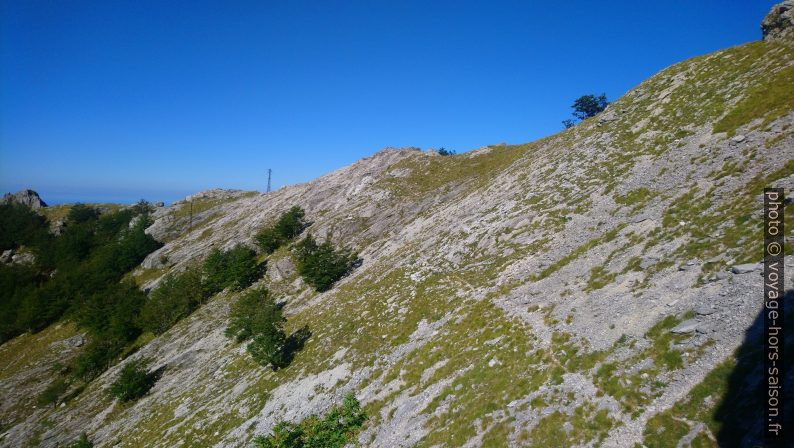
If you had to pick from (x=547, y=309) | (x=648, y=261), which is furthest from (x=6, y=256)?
(x=648, y=261)

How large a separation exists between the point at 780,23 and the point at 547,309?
40.0 m

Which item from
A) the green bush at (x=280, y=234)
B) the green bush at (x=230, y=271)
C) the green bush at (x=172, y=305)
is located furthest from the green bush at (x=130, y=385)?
the green bush at (x=280, y=234)

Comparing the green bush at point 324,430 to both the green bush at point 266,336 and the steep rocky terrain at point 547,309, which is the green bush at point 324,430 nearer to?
the steep rocky terrain at point 547,309

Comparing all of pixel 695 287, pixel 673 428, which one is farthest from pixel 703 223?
pixel 673 428

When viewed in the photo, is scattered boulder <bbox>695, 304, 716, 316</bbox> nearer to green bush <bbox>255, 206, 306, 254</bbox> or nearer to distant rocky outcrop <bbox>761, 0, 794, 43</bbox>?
distant rocky outcrop <bbox>761, 0, 794, 43</bbox>

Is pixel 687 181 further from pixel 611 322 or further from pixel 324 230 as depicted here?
pixel 324 230

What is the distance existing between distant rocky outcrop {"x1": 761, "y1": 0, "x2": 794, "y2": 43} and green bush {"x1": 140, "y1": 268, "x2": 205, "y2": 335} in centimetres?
8417

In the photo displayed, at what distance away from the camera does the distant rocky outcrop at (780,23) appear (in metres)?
33.0

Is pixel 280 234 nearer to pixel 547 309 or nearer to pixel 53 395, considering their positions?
pixel 53 395

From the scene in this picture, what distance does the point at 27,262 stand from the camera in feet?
370

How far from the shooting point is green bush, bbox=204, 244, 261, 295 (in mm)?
58312

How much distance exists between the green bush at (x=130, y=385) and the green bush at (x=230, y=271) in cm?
1869

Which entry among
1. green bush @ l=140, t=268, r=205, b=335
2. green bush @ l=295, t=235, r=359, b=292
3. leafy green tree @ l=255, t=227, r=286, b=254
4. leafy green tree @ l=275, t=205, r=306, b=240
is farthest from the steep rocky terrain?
leafy green tree @ l=275, t=205, r=306, b=240

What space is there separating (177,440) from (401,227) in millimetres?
36995
